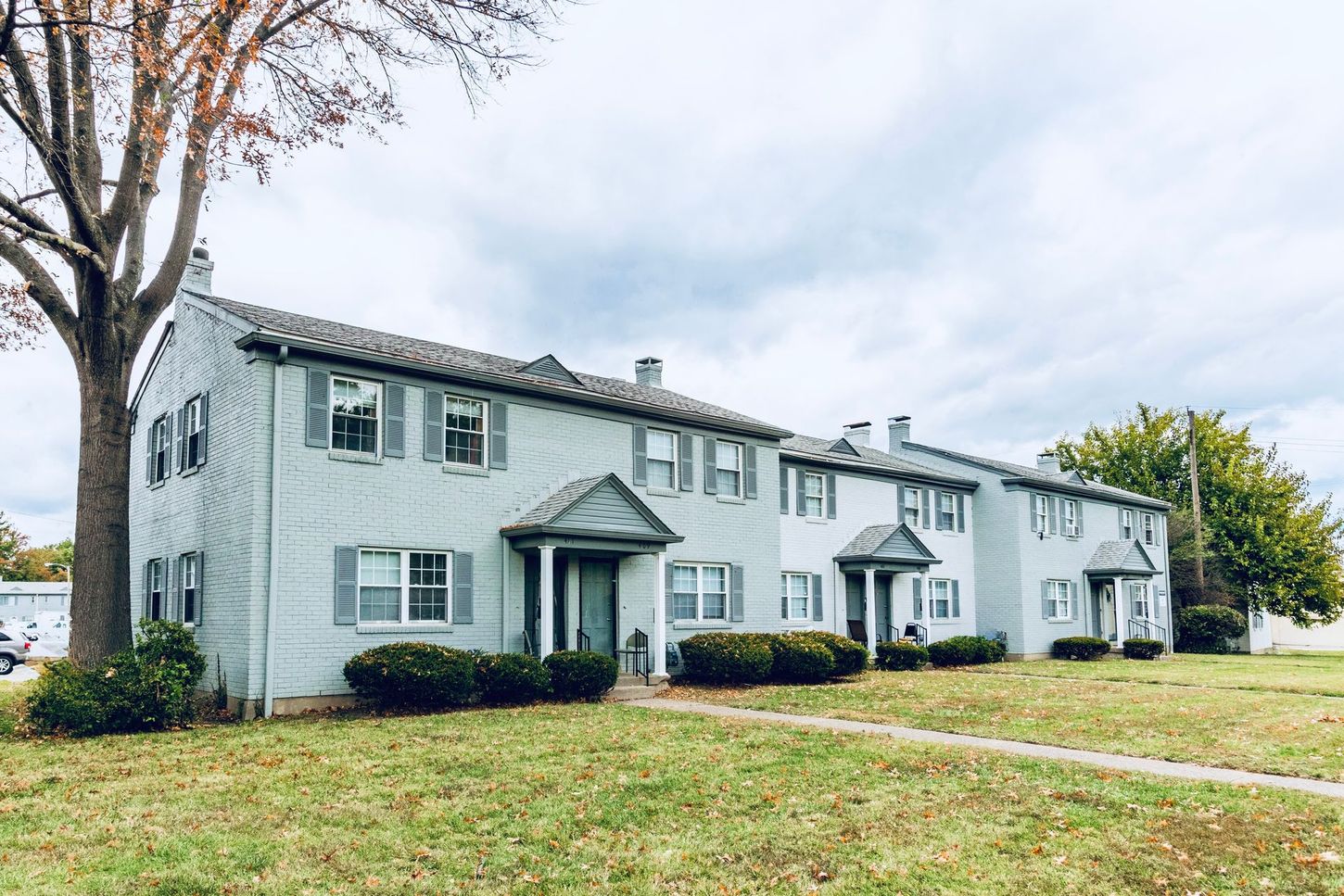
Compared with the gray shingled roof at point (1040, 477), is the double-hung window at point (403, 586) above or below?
below

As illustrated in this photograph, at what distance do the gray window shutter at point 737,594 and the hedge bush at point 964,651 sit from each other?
7.12 m

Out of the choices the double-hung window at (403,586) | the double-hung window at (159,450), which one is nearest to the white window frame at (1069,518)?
the double-hung window at (403,586)

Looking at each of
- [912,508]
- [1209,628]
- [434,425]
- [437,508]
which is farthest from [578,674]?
[1209,628]

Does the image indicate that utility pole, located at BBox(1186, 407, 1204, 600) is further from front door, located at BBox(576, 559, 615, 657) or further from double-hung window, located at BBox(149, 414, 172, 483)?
double-hung window, located at BBox(149, 414, 172, 483)

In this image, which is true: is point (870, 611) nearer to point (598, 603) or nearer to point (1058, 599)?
point (598, 603)

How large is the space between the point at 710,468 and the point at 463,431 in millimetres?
6344

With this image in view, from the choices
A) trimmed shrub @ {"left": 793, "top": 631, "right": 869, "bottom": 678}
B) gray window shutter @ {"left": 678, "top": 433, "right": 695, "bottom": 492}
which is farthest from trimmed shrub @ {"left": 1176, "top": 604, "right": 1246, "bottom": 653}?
gray window shutter @ {"left": 678, "top": 433, "right": 695, "bottom": 492}

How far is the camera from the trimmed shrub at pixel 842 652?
2123 centimetres

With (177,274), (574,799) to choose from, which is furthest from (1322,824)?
(177,274)

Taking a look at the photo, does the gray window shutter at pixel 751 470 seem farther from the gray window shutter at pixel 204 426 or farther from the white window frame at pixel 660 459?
the gray window shutter at pixel 204 426

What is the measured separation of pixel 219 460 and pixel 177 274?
3.21 meters

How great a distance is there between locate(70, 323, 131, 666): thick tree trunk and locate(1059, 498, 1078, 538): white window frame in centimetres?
2799

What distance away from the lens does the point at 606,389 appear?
20.7 metres

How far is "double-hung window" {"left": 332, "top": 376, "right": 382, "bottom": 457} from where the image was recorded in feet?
52.2
